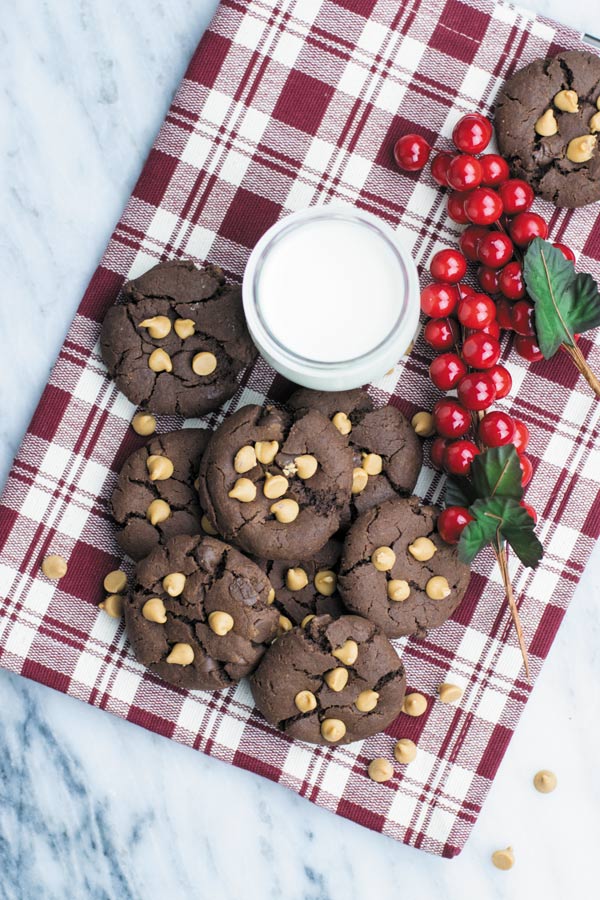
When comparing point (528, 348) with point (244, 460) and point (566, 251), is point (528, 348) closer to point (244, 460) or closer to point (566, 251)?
point (566, 251)

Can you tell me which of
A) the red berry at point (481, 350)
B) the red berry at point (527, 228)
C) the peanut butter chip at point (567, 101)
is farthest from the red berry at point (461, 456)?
the peanut butter chip at point (567, 101)

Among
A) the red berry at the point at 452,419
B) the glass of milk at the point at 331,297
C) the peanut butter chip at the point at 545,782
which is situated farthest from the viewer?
the peanut butter chip at the point at 545,782

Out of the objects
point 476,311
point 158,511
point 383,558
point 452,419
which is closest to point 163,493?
point 158,511

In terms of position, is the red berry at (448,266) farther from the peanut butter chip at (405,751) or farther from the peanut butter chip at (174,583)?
the peanut butter chip at (405,751)

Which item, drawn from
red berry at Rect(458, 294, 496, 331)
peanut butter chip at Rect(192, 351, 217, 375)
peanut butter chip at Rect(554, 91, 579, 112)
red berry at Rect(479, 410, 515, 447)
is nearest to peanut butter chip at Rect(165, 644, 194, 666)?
peanut butter chip at Rect(192, 351, 217, 375)

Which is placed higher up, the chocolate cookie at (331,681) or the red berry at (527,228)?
the red berry at (527,228)

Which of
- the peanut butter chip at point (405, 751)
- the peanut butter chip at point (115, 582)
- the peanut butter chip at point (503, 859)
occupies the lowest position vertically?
the peanut butter chip at point (503, 859)

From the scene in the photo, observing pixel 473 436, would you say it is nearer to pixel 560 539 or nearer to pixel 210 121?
pixel 560 539
